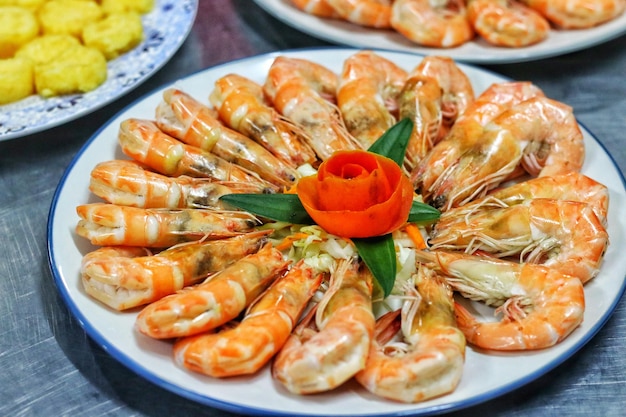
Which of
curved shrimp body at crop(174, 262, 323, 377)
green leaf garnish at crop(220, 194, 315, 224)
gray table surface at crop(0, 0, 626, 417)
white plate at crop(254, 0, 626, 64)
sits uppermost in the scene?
white plate at crop(254, 0, 626, 64)

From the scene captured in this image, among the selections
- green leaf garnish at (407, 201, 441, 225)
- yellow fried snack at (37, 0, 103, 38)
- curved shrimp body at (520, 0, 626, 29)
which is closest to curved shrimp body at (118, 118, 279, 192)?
green leaf garnish at (407, 201, 441, 225)

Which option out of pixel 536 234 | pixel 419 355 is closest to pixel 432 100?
pixel 536 234

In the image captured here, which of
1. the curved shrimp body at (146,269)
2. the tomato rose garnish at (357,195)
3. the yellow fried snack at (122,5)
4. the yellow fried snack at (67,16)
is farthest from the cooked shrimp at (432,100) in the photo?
the yellow fried snack at (67,16)

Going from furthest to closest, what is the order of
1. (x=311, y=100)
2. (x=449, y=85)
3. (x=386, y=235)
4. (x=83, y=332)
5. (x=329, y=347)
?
(x=449, y=85), (x=311, y=100), (x=83, y=332), (x=386, y=235), (x=329, y=347)

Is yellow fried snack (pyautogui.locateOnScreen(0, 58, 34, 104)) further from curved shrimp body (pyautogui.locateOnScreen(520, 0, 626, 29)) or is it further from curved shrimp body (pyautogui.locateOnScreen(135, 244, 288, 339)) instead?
curved shrimp body (pyautogui.locateOnScreen(520, 0, 626, 29))

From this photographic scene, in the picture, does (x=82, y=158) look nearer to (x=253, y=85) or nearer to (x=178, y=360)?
(x=253, y=85)

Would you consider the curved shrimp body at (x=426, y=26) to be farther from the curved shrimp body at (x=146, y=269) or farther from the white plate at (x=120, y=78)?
the curved shrimp body at (x=146, y=269)

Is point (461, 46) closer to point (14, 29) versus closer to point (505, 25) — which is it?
point (505, 25)
